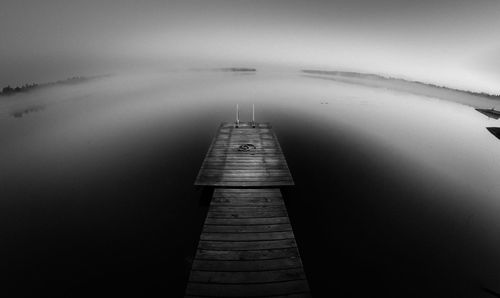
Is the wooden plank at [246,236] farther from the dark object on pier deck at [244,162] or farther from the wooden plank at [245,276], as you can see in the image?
the dark object on pier deck at [244,162]

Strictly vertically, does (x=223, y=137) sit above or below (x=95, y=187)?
above

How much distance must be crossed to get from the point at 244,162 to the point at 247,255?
697cm

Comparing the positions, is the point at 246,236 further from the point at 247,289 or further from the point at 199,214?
the point at 199,214

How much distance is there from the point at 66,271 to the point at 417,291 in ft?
A: 46.0

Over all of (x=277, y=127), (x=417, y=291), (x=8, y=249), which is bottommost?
(x=417, y=291)

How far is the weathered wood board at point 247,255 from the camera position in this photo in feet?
21.0

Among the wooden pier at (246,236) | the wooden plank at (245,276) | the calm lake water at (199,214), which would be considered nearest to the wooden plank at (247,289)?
the wooden pier at (246,236)

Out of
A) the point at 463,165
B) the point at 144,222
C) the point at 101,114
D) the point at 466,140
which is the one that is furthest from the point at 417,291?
the point at 101,114

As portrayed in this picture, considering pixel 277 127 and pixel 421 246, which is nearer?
pixel 421 246

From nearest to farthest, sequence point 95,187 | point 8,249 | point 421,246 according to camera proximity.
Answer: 1. point 8,249
2. point 421,246
3. point 95,187

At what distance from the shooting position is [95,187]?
49.7ft

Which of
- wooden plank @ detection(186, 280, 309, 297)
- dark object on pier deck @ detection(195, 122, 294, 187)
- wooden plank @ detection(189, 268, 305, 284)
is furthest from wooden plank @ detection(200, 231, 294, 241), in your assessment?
dark object on pier deck @ detection(195, 122, 294, 187)

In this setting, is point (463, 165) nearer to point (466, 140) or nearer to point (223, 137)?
point (466, 140)

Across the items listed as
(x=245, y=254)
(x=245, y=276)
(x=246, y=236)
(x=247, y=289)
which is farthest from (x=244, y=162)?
(x=247, y=289)
